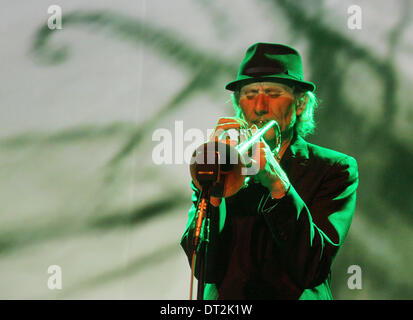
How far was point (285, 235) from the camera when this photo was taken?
1881 millimetres

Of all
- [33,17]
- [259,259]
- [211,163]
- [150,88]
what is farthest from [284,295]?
[33,17]

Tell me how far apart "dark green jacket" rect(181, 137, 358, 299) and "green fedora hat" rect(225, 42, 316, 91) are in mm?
382

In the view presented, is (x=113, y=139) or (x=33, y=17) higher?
(x=33, y=17)

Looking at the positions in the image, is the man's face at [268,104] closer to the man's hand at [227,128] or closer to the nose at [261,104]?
the nose at [261,104]

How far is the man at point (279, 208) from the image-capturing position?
1.87 metres

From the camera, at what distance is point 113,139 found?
288 cm

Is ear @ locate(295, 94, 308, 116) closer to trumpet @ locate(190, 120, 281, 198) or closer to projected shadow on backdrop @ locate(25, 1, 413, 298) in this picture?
projected shadow on backdrop @ locate(25, 1, 413, 298)

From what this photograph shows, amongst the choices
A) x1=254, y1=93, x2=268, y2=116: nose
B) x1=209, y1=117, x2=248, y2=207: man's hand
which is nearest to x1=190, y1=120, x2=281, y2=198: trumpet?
x1=209, y1=117, x2=248, y2=207: man's hand

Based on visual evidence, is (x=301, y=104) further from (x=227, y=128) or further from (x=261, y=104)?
(x=227, y=128)

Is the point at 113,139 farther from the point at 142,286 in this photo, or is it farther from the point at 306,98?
the point at 306,98

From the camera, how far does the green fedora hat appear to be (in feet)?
7.66

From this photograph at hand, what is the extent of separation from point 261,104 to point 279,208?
65 centimetres

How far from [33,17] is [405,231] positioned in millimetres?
2676
